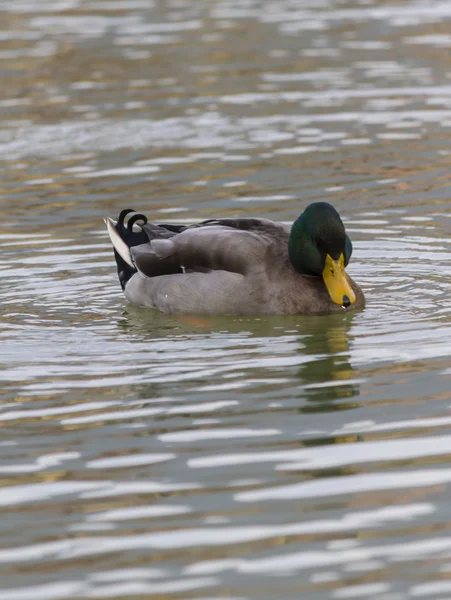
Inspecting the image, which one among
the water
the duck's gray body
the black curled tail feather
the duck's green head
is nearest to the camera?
the water

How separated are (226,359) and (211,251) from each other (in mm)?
1525

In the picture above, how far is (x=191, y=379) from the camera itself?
26.3ft

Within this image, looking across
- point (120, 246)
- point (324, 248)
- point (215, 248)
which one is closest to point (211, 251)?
point (215, 248)

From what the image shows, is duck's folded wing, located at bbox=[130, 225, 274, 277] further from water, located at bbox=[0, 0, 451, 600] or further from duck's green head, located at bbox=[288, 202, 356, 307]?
water, located at bbox=[0, 0, 451, 600]

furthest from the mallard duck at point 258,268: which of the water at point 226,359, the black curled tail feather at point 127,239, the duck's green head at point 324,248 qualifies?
the black curled tail feather at point 127,239

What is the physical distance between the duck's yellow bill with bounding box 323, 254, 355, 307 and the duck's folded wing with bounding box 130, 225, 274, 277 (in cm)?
47

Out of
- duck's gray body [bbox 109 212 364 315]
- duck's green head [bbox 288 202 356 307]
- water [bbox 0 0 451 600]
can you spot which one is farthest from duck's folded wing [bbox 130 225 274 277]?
water [bbox 0 0 451 600]

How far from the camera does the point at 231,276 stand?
32.3 ft

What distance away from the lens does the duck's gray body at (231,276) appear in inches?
385

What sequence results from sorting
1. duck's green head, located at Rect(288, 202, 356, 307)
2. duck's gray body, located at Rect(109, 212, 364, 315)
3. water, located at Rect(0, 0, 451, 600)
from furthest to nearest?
1. duck's gray body, located at Rect(109, 212, 364, 315)
2. duck's green head, located at Rect(288, 202, 356, 307)
3. water, located at Rect(0, 0, 451, 600)

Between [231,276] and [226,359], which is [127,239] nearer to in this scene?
[231,276]

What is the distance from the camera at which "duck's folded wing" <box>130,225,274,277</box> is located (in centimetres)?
980

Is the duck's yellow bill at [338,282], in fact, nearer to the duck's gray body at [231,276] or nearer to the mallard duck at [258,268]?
the mallard duck at [258,268]

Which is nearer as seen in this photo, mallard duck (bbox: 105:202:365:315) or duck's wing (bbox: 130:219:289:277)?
mallard duck (bbox: 105:202:365:315)
